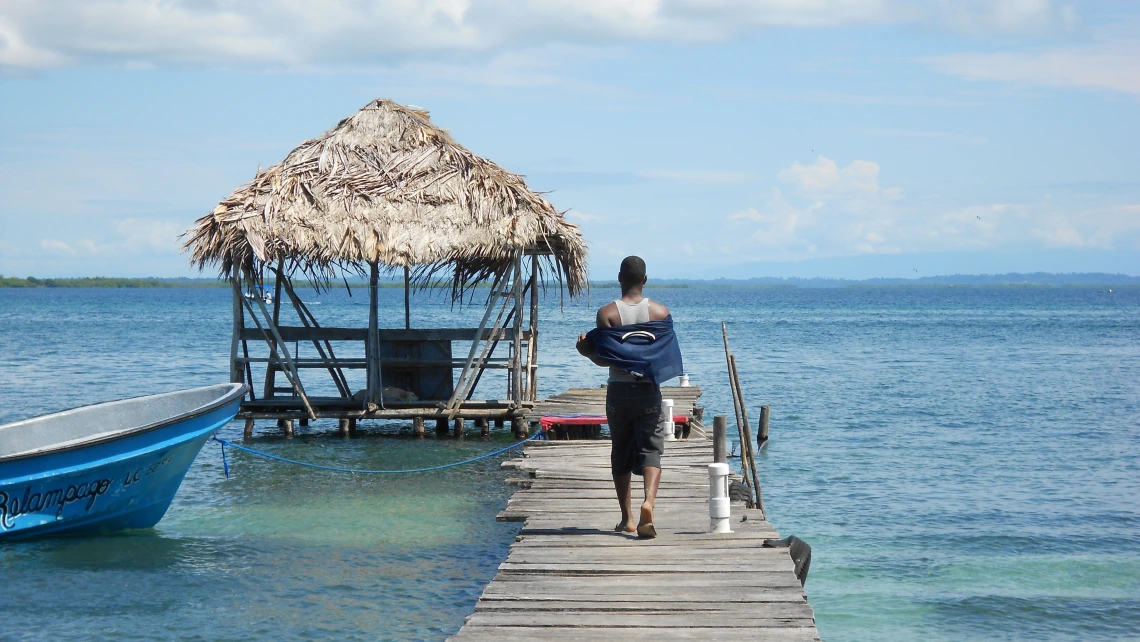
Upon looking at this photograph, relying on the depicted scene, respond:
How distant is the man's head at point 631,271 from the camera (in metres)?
7.75

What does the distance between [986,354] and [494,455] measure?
110ft

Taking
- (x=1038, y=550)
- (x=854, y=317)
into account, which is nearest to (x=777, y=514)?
(x=1038, y=550)

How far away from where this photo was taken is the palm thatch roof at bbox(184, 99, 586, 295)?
16516mm

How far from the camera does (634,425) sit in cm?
788

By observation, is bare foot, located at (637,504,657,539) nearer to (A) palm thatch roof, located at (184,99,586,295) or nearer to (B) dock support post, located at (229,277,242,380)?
(A) palm thatch roof, located at (184,99,586,295)

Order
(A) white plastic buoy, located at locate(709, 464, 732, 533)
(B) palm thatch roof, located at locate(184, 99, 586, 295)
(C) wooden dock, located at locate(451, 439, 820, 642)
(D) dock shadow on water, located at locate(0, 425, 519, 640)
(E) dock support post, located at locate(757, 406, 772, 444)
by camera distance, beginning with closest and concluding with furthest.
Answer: (C) wooden dock, located at locate(451, 439, 820, 642) → (A) white plastic buoy, located at locate(709, 464, 732, 533) → (D) dock shadow on water, located at locate(0, 425, 519, 640) → (B) palm thatch roof, located at locate(184, 99, 586, 295) → (E) dock support post, located at locate(757, 406, 772, 444)

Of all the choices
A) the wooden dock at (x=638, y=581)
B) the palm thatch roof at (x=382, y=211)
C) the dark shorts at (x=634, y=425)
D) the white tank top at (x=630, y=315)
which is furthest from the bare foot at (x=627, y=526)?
the palm thatch roof at (x=382, y=211)

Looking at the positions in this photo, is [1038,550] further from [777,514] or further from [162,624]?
[162,624]

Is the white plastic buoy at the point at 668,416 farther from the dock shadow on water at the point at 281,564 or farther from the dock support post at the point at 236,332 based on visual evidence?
the dock support post at the point at 236,332

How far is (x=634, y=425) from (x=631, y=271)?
1057 millimetres

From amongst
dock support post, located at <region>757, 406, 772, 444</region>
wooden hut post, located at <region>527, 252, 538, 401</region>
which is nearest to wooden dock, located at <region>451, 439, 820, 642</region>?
wooden hut post, located at <region>527, 252, 538, 401</region>

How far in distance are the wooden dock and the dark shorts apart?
1.97 ft

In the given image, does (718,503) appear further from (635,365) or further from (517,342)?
(517,342)

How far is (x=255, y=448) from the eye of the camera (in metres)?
17.8
